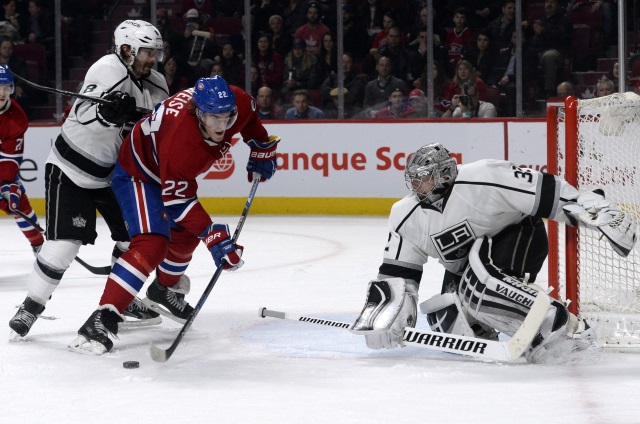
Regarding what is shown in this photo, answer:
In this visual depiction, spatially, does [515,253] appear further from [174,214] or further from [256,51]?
[256,51]

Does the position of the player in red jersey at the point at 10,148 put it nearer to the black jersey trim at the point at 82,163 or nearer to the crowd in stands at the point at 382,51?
the black jersey trim at the point at 82,163

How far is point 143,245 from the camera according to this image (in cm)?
343

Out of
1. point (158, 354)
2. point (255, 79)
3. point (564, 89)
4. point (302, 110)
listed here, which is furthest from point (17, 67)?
point (158, 354)

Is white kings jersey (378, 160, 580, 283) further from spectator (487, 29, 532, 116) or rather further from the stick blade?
spectator (487, 29, 532, 116)

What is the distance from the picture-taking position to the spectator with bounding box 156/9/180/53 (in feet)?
27.3

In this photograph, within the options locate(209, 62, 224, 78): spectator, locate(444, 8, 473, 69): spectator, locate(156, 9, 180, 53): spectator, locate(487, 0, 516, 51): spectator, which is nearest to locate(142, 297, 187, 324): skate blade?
locate(444, 8, 473, 69): spectator

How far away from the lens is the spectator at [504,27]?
7.52 meters

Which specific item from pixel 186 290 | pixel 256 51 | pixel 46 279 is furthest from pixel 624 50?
pixel 46 279

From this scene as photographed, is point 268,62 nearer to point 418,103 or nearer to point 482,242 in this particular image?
point 418,103

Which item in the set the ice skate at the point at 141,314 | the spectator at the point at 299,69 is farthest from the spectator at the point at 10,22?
the ice skate at the point at 141,314

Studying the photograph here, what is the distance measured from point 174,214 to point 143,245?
0.14 metres

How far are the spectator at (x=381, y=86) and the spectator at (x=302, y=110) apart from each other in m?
0.36

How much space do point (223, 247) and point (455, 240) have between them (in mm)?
681

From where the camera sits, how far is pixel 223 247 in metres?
3.27
